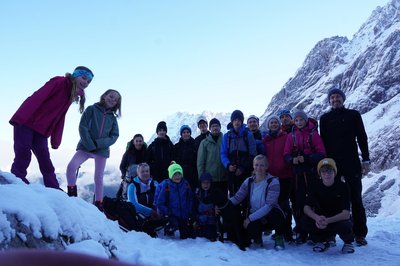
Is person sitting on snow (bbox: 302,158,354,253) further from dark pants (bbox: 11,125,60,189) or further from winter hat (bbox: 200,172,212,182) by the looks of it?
dark pants (bbox: 11,125,60,189)

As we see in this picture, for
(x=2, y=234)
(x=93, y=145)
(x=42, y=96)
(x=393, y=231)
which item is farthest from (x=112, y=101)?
(x=393, y=231)

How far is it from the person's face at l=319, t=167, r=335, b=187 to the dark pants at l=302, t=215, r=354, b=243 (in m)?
0.66

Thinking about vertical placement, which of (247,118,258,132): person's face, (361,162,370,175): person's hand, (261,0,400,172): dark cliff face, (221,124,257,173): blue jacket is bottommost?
(361,162,370,175): person's hand

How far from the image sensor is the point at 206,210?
23.8 feet

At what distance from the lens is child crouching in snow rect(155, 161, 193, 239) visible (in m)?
7.34

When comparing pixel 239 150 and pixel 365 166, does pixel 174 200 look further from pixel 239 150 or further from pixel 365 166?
pixel 365 166

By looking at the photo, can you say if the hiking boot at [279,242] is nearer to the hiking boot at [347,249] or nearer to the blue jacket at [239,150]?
the hiking boot at [347,249]

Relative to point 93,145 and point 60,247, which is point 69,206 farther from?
point 93,145

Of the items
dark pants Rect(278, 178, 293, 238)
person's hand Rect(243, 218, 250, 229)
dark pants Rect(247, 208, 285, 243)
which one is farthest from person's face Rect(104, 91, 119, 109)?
dark pants Rect(278, 178, 293, 238)

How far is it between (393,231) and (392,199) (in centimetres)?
4115

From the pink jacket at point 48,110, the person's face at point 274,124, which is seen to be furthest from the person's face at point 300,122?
the pink jacket at point 48,110

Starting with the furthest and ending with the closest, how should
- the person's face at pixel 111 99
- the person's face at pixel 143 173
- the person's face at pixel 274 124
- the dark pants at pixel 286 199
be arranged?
1. the person's face at pixel 143 173
2. the person's face at pixel 274 124
3. the person's face at pixel 111 99
4. the dark pants at pixel 286 199

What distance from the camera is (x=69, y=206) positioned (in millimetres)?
4125

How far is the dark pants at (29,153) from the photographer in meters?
5.51
